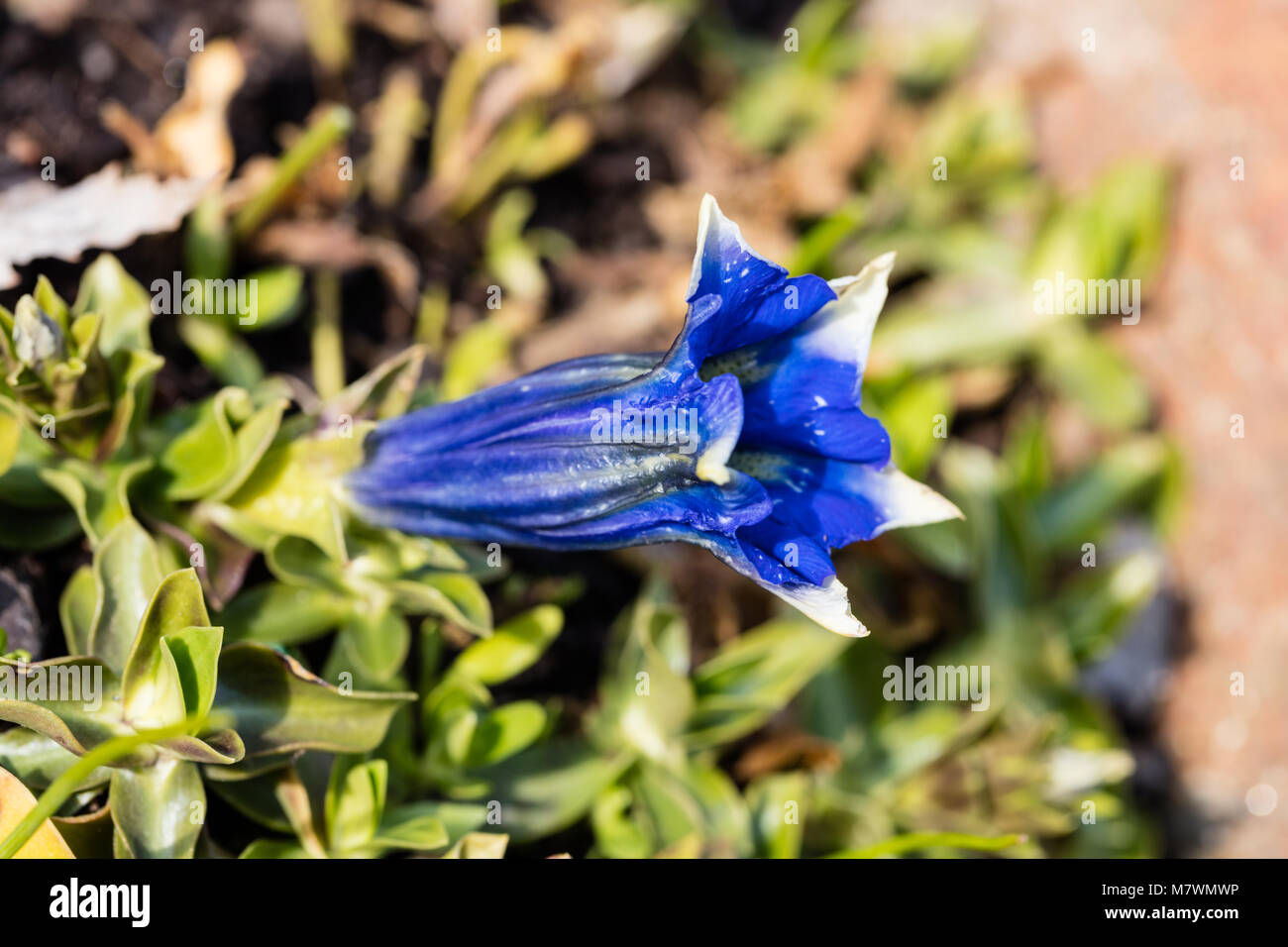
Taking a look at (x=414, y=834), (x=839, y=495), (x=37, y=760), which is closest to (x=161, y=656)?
(x=37, y=760)

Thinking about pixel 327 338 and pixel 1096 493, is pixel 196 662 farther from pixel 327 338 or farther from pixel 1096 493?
pixel 1096 493

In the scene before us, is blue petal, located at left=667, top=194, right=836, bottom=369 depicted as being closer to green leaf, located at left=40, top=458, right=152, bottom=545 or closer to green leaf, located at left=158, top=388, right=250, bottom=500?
green leaf, located at left=158, top=388, right=250, bottom=500

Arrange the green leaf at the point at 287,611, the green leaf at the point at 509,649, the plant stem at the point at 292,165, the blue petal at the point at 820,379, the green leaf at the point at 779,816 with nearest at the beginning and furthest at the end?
the blue petal at the point at 820,379 < the green leaf at the point at 287,611 < the green leaf at the point at 509,649 < the green leaf at the point at 779,816 < the plant stem at the point at 292,165

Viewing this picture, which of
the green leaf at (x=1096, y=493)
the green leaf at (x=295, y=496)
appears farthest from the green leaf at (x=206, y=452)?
the green leaf at (x=1096, y=493)

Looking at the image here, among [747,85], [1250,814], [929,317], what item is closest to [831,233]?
[929,317]

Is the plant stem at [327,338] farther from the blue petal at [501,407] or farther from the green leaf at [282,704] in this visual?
the green leaf at [282,704]

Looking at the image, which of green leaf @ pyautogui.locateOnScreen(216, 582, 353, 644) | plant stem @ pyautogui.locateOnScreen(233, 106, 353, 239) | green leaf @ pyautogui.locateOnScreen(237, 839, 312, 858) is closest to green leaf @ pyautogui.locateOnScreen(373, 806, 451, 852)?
green leaf @ pyautogui.locateOnScreen(237, 839, 312, 858)

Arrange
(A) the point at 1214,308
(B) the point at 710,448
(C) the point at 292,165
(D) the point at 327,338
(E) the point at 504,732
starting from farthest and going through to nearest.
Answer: (A) the point at 1214,308 < (D) the point at 327,338 < (C) the point at 292,165 < (E) the point at 504,732 < (B) the point at 710,448
